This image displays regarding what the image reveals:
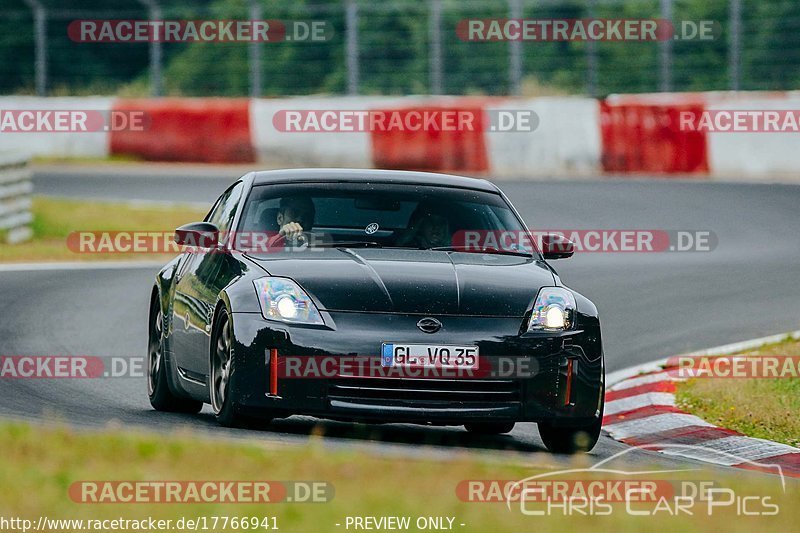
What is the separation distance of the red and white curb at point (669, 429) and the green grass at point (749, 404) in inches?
4.2

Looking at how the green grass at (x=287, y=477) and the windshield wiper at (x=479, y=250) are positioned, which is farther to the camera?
the windshield wiper at (x=479, y=250)

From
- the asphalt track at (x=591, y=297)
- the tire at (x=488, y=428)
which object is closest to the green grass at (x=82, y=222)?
the asphalt track at (x=591, y=297)

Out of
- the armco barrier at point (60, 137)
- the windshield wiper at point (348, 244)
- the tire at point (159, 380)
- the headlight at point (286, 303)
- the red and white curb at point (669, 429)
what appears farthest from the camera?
the armco barrier at point (60, 137)

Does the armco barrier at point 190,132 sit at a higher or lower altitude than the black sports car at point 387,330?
lower

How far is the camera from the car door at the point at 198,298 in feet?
29.0

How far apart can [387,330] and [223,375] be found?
899mm

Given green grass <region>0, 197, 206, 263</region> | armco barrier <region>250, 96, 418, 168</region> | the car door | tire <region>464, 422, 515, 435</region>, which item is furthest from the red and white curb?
armco barrier <region>250, 96, 418, 168</region>

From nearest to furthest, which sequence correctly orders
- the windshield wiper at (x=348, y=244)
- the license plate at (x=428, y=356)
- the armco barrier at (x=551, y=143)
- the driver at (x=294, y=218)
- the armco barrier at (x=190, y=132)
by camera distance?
1. the license plate at (x=428, y=356)
2. the windshield wiper at (x=348, y=244)
3. the driver at (x=294, y=218)
4. the armco barrier at (x=551, y=143)
5. the armco barrier at (x=190, y=132)

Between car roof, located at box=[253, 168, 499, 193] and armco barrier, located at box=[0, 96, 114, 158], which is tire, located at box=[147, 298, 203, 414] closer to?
car roof, located at box=[253, 168, 499, 193]

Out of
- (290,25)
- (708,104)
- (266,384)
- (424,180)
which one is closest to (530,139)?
(708,104)

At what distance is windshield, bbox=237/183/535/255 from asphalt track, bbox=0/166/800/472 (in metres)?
0.97

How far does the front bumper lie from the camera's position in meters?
7.95

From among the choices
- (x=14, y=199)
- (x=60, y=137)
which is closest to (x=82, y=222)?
(x=14, y=199)

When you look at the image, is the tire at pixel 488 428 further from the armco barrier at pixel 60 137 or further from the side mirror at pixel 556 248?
the armco barrier at pixel 60 137
